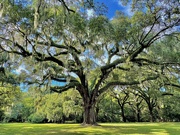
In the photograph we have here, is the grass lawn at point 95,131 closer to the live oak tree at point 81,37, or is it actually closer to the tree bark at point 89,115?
the tree bark at point 89,115

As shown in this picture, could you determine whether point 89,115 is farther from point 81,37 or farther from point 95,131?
point 81,37

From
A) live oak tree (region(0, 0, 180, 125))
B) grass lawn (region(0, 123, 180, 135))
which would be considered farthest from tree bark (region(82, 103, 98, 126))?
grass lawn (region(0, 123, 180, 135))

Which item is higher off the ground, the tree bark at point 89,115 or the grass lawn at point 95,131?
the tree bark at point 89,115

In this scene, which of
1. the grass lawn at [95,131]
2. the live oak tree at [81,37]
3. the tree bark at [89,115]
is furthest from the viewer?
the tree bark at [89,115]

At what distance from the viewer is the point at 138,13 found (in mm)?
9195

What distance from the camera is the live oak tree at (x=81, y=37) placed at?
830cm

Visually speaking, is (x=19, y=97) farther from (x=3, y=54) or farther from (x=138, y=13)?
(x=138, y=13)

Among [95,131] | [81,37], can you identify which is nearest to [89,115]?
[95,131]

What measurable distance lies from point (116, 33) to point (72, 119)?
61.8ft

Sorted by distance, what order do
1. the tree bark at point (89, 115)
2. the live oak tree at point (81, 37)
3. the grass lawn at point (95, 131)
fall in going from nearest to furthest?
the live oak tree at point (81, 37), the grass lawn at point (95, 131), the tree bark at point (89, 115)

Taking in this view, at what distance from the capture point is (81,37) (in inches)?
403

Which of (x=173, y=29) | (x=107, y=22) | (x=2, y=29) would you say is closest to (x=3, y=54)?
(x=2, y=29)

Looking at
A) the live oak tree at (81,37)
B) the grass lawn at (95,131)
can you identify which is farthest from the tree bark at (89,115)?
the grass lawn at (95,131)

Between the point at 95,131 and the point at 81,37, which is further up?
the point at 81,37
